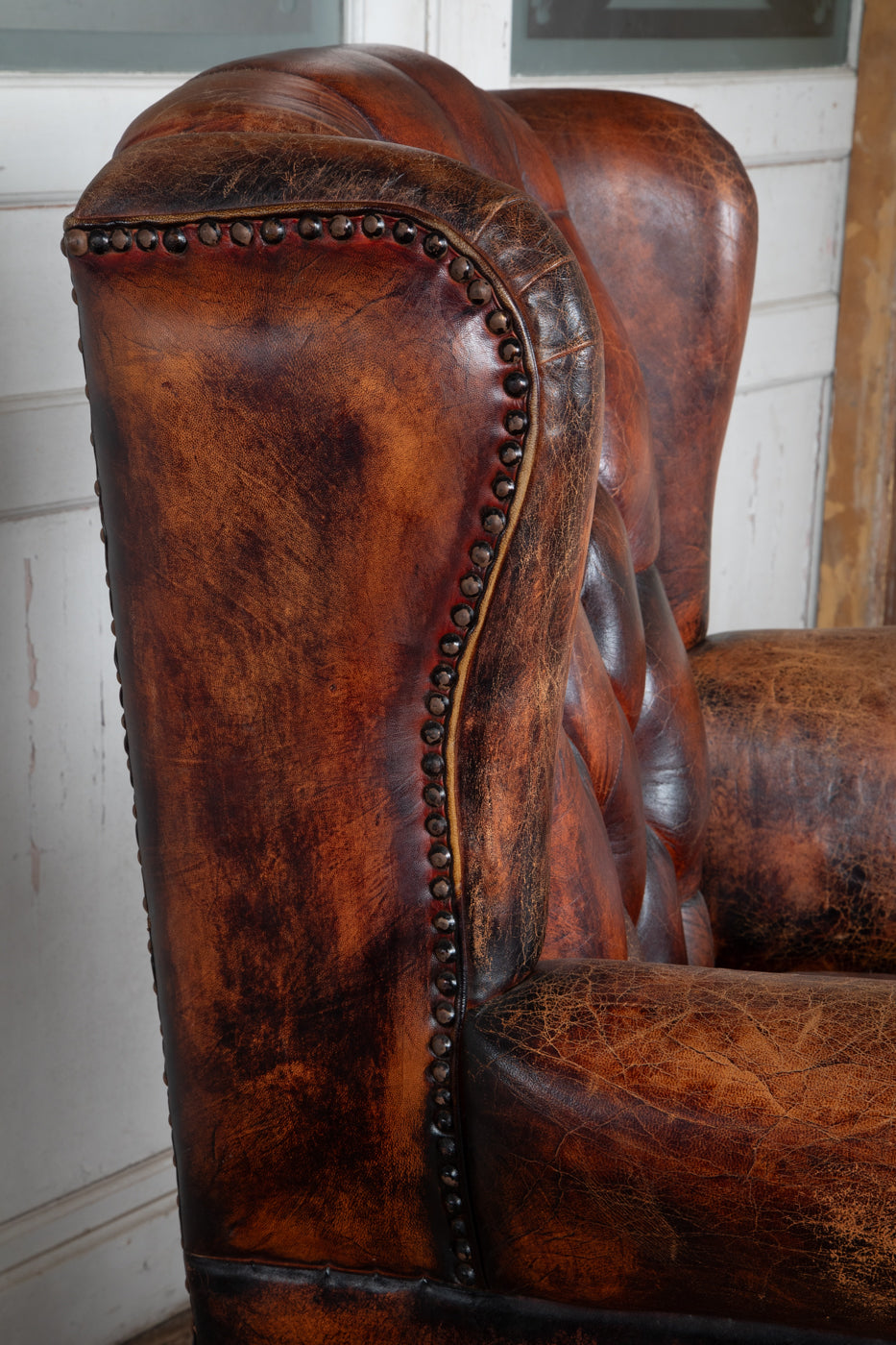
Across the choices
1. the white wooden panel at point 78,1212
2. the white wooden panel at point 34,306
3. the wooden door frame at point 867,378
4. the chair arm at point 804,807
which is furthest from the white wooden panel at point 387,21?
the white wooden panel at point 78,1212

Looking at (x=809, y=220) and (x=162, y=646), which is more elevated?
(x=809, y=220)

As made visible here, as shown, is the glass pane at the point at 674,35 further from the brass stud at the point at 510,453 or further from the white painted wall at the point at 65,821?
the brass stud at the point at 510,453

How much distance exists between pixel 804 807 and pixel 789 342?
48.4 inches

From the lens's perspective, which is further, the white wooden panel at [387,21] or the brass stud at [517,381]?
the white wooden panel at [387,21]

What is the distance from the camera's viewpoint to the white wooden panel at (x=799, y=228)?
205 centimetres

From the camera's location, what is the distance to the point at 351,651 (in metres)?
0.63

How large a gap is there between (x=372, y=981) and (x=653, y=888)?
1.43ft

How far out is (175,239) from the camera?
0.60 m

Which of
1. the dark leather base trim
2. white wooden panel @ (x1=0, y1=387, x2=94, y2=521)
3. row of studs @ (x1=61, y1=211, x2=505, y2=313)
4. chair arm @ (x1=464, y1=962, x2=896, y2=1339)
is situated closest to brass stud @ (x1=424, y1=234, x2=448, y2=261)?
row of studs @ (x1=61, y1=211, x2=505, y2=313)

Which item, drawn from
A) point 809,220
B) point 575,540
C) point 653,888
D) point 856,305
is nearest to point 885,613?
point 856,305

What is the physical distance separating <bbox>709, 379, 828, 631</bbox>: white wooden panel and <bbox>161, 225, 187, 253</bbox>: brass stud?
158cm

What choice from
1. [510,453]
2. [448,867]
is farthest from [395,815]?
[510,453]

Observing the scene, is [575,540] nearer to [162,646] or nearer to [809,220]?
[162,646]

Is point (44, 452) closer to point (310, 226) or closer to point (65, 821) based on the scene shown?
point (65, 821)
